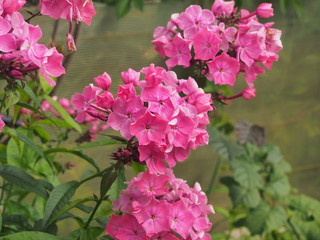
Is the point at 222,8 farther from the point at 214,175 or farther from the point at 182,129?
the point at 214,175

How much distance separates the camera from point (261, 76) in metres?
3.02

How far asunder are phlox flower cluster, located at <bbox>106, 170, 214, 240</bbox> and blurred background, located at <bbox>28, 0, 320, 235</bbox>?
1346mm

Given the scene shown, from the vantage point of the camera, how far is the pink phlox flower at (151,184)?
3.30 feet

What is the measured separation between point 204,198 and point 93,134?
2.21ft

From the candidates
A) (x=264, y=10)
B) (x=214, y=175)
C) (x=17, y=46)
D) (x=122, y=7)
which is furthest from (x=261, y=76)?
(x=17, y=46)

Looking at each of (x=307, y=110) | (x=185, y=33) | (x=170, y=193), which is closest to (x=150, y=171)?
(x=170, y=193)

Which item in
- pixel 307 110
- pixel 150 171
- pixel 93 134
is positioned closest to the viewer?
pixel 150 171

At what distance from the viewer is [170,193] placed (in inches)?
41.5

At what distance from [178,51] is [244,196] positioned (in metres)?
1.56

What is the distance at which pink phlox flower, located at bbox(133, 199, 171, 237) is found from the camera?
998mm

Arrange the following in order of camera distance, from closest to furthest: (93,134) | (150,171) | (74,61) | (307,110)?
(150,171) → (93,134) → (74,61) → (307,110)

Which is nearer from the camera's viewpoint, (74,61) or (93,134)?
(93,134)

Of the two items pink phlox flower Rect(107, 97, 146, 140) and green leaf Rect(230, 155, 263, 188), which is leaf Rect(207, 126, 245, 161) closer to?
green leaf Rect(230, 155, 263, 188)

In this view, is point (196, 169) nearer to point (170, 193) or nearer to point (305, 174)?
point (305, 174)
